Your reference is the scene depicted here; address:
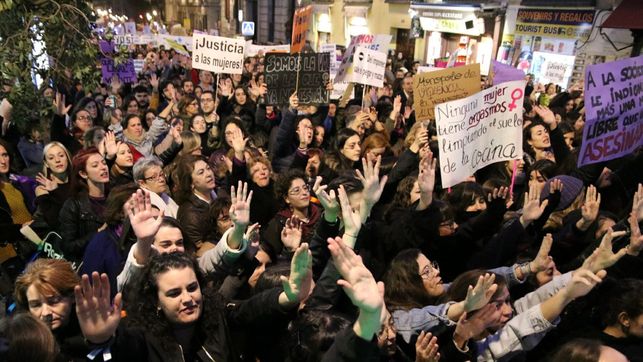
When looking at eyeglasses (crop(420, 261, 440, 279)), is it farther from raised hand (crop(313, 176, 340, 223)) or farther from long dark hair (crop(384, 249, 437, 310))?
raised hand (crop(313, 176, 340, 223))

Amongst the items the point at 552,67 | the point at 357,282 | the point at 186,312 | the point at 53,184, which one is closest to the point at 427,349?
the point at 357,282

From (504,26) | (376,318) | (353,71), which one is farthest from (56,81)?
(504,26)

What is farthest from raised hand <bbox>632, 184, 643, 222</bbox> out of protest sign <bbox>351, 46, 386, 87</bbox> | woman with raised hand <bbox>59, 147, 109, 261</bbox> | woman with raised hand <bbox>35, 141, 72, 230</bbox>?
protest sign <bbox>351, 46, 386, 87</bbox>

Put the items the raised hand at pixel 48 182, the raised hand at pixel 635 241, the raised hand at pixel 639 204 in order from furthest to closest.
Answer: the raised hand at pixel 48 182
the raised hand at pixel 639 204
the raised hand at pixel 635 241

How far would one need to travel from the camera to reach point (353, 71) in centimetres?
856

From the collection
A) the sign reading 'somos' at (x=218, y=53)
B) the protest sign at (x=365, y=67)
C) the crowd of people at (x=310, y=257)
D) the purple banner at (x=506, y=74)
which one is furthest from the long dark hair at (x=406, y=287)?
the sign reading 'somos' at (x=218, y=53)

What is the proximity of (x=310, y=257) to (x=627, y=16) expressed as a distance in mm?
13718

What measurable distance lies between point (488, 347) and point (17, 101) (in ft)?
17.6

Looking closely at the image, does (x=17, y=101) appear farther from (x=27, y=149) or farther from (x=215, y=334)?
(x=215, y=334)

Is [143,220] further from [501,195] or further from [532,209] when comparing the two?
[532,209]

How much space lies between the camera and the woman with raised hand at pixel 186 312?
231cm

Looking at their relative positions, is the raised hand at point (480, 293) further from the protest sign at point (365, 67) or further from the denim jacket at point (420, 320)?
the protest sign at point (365, 67)

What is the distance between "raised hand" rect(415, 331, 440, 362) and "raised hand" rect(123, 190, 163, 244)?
1447 mm

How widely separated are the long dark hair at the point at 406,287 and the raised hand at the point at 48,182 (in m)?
3.04
